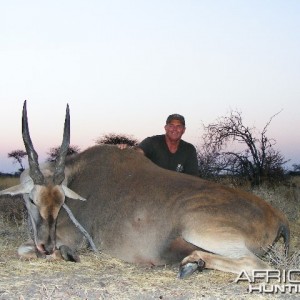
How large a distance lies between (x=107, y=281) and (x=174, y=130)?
9.30 ft

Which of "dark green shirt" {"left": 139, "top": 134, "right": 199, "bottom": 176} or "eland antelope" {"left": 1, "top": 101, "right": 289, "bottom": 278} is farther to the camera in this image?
"dark green shirt" {"left": 139, "top": 134, "right": 199, "bottom": 176}

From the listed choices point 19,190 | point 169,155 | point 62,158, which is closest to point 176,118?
point 169,155

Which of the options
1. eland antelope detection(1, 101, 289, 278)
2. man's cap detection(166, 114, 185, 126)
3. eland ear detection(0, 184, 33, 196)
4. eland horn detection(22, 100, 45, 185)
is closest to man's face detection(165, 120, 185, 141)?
man's cap detection(166, 114, 185, 126)

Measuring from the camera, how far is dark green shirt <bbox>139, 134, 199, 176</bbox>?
7.00m

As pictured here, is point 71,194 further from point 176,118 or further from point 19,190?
point 176,118

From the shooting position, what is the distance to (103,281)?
175 inches

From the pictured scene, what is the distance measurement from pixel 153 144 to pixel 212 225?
7.79ft

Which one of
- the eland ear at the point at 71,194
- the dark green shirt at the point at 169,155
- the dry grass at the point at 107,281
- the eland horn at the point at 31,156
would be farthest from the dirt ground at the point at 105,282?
the dark green shirt at the point at 169,155

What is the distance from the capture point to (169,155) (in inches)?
278

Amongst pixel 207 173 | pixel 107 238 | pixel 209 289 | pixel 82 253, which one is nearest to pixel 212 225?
pixel 209 289

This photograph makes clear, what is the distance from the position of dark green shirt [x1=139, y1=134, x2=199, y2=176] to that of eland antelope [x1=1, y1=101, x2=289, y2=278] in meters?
1.06

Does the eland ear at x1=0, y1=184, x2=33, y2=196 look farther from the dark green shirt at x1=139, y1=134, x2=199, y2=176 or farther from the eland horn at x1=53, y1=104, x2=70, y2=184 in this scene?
the dark green shirt at x1=139, y1=134, x2=199, y2=176

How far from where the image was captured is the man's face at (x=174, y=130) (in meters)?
6.96

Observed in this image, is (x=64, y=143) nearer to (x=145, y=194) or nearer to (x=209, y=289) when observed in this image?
(x=145, y=194)
